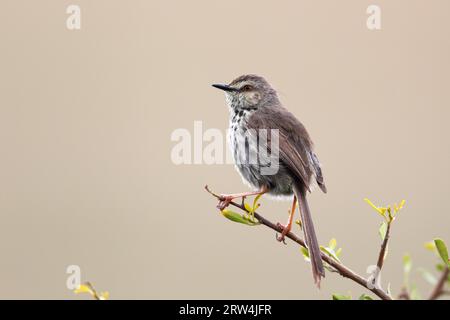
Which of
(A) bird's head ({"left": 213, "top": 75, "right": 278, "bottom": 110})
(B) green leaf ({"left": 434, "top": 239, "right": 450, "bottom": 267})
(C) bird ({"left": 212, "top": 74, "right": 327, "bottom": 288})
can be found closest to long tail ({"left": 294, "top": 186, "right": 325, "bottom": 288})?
(C) bird ({"left": 212, "top": 74, "right": 327, "bottom": 288})

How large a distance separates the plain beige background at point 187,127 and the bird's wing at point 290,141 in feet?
8.52

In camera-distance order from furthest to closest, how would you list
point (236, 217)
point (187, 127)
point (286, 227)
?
point (187, 127) < point (286, 227) < point (236, 217)

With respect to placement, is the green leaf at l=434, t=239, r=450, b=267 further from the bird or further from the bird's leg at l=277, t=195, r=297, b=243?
the bird

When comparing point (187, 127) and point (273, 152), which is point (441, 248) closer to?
point (273, 152)

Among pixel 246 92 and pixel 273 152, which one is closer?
pixel 273 152

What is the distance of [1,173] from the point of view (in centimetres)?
1227

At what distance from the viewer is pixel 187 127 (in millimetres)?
11164

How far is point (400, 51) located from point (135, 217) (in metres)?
6.89

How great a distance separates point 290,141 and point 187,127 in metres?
6.76

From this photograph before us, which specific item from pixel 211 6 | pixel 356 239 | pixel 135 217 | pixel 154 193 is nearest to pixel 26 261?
pixel 135 217

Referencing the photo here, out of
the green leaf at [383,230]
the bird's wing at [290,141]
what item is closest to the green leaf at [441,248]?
the green leaf at [383,230]

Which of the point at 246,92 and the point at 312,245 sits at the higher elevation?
the point at 246,92

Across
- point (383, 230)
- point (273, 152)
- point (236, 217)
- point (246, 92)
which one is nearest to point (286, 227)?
point (236, 217)

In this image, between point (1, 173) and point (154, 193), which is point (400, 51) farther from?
point (1, 173)
